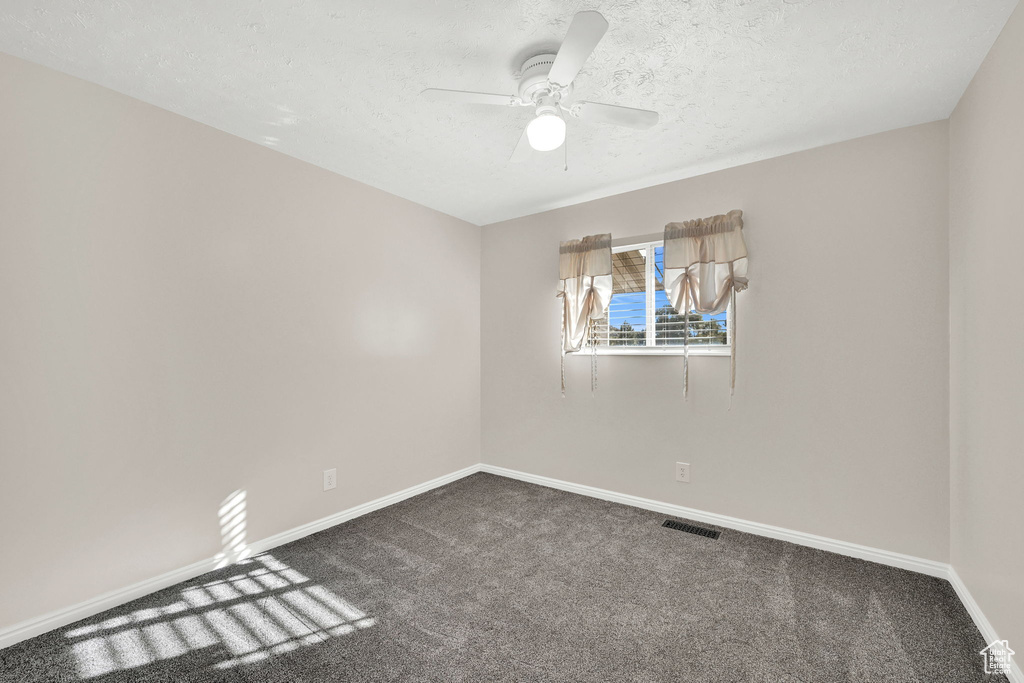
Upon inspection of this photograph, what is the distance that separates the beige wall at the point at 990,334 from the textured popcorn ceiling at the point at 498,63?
23 centimetres

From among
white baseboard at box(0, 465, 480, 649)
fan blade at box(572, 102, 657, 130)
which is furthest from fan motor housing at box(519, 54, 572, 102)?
white baseboard at box(0, 465, 480, 649)

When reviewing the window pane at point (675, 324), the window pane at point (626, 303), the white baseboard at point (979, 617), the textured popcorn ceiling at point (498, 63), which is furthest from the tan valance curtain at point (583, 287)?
the white baseboard at point (979, 617)

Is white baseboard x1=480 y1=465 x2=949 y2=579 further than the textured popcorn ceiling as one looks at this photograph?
Yes

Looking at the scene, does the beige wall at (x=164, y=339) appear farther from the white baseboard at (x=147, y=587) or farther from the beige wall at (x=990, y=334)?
the beige wall at (x=990, y=334)

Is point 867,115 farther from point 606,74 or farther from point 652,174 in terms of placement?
point 606,74

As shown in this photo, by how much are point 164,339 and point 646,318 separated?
2.96m

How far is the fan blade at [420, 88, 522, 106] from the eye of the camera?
167cm

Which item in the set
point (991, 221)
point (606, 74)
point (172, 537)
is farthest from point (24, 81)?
point (991, 221)

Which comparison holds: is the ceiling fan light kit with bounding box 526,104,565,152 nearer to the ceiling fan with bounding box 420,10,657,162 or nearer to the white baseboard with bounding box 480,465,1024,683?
the ceiling fan with bounding box 420,10,657,162

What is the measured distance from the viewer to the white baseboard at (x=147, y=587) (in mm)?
1722

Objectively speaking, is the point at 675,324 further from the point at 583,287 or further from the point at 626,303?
the point at 583,287

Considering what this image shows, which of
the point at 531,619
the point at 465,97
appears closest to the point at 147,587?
the point at 531,619

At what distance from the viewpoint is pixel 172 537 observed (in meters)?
2.14

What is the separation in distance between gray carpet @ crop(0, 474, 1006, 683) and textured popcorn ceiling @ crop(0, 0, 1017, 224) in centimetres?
238
